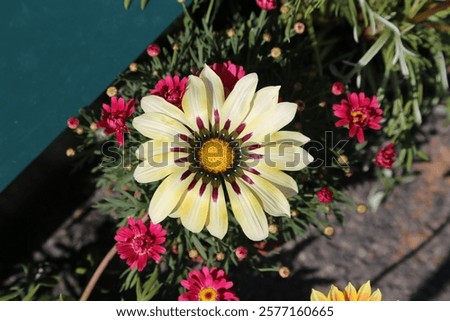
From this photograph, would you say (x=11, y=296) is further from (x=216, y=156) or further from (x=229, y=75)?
(x=229, y=75)

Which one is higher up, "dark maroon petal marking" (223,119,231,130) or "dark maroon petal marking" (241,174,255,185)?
"dark maroon petal marking" (223,119,231,130)

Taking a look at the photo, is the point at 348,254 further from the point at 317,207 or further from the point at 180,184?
the point at 180,184

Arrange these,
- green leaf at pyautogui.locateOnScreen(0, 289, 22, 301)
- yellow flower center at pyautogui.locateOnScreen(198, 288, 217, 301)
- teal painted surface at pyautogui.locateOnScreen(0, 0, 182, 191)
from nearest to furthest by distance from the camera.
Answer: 1. yellow flower center at pyautogui.locateOnScreen(198, 288, 217, 301)
2. teal painted surface at pyautogui.locateOnScreen(0, 0, 182, 191)
3. green leaf at pyautogui.locateOnScreen(0, 289, 22, 301)

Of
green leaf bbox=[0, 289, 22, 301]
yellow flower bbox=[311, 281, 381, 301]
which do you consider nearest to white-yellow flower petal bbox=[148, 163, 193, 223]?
yellow flower bbox=[311, 281, 381, 301]

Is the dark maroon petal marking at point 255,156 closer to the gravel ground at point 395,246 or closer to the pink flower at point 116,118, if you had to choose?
the pink flower at point 116,118

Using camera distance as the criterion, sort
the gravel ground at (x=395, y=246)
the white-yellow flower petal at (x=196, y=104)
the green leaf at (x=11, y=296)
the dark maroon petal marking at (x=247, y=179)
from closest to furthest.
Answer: the white-yellow flower petal at (x=196, y=104) < the dark maroon petal marking at (x=247, y=179) < the green leaf at (x=11, y=296) < the gravel ground at (x=395, y=246)

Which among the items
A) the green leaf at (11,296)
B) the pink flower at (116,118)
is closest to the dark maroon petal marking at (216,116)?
the pink flower at (116,118)

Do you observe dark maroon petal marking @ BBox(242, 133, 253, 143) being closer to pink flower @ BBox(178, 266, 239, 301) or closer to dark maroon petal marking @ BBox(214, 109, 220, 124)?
dark maroon petal marking @ BBox(214, 109, 220, 124)

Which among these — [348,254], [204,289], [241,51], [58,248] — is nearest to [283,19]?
[241,51]
